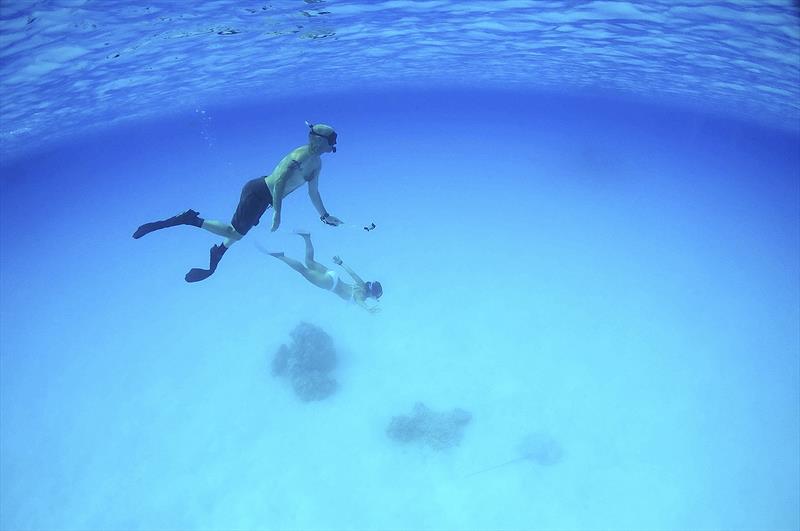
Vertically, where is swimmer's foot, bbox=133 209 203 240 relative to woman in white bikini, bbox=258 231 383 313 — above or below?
above

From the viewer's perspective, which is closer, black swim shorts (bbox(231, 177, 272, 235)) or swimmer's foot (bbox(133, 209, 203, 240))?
swimmer's foot (bbox(133, 209, 203, 240))

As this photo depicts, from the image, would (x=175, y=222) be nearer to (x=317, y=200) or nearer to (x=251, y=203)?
(x=251, y=203)

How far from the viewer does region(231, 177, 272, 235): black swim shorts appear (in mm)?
6859

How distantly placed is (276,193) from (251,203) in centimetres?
89

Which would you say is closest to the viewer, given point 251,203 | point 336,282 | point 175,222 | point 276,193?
point 276,193

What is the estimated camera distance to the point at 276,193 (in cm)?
632

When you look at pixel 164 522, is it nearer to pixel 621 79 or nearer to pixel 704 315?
pixel 704 315

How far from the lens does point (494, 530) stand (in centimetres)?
1148

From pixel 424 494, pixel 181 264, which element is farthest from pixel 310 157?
pixel 181 264

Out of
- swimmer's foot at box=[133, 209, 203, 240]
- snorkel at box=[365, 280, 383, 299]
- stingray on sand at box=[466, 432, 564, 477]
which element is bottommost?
stingray on sand at box=[466, 432, 564, 477]

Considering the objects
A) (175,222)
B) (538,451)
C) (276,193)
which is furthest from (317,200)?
(538,451)

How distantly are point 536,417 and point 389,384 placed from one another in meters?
5.93

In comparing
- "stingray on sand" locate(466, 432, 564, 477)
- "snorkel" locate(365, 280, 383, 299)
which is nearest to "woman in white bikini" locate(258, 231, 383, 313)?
"snorkel" locate(365, 280, 383, 299)

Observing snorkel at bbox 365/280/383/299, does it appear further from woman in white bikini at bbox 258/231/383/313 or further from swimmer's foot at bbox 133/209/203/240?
swimmer's foot at bbox 133/209/203/240
